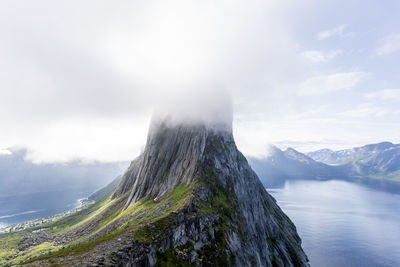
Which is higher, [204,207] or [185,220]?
[204,207]

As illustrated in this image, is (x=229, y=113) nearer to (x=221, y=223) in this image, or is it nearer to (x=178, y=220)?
(x=221, y=223)

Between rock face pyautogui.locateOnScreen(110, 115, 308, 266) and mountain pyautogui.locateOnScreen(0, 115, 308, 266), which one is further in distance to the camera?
rock face pyautogui.locateOnScreen(110, 115, 308, 266)

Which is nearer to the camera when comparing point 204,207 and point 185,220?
point 185,220

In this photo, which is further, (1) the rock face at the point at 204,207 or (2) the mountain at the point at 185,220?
(1) the rock face at the point at 204,207

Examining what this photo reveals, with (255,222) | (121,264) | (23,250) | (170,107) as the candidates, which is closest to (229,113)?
Answer: (170,107)
